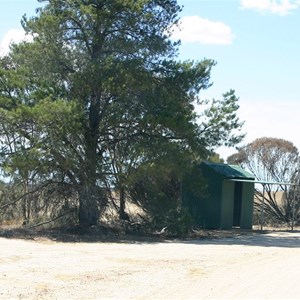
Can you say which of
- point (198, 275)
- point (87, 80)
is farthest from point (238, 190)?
point (198, 275)

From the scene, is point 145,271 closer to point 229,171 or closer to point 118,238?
point 118,238

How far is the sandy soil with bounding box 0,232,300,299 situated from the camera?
11211 millimetres

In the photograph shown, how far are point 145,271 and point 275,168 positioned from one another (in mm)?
24990

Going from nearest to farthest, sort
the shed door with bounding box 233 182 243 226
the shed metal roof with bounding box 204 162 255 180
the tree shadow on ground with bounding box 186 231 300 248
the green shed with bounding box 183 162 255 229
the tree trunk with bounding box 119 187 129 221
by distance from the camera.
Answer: the tree shadow on ground with bounding box 186 231 300 248 < the tree trunk with bounding box 119 187 129 221 < the green shed with bounding box 183 162 255 229 < the shed metal roof with bounding box 204 162 255 180 < the shed door with bounding box 233 182 243 226

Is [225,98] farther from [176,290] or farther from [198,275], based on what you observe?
[176,290]

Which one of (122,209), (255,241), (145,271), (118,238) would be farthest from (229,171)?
(145,271)

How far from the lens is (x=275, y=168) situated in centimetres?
3784

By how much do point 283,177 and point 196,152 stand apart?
1385 centimetres

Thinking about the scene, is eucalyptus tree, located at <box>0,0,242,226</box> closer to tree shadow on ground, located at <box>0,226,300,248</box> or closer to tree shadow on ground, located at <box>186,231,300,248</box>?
tree shadow on ground, located at <box>0,226,300,248</box>

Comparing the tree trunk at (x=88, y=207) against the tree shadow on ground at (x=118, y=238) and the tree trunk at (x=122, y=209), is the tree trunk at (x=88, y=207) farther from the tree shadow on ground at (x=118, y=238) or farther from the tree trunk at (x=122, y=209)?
the tree trunk at (x=122, y=209)

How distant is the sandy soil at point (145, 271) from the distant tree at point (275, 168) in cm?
1523

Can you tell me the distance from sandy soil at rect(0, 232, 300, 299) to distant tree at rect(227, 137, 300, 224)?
50.0 feet

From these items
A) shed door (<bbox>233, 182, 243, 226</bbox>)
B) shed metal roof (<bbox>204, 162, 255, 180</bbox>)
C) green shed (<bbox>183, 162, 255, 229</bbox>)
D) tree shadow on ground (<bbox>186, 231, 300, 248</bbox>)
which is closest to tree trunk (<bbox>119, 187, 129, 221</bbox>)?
tree shadow on ground (<bbox>186, 231, 300, 248</bbox>)

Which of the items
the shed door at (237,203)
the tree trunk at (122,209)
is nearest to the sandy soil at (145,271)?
the tree trunk at (122,209)
